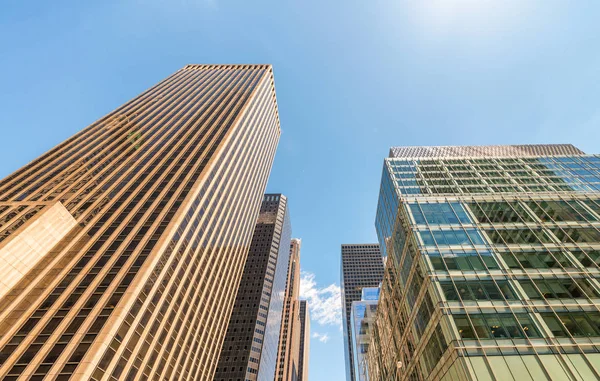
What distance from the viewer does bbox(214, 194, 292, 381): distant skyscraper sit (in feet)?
332

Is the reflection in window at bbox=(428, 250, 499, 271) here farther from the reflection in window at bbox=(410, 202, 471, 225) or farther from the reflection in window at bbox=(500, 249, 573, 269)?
the reflection in window at bbox=(410, 202, 471, 225)

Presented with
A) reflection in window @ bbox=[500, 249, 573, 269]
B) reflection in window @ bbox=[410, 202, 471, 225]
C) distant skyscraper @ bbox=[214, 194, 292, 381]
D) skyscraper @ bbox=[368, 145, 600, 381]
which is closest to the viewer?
skyscraper @ bbox=[368, 145, 600, 381]

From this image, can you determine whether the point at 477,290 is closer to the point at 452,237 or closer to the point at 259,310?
the point at 452,237

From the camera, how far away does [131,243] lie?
144ft

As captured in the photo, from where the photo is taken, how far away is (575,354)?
2097 centimetres

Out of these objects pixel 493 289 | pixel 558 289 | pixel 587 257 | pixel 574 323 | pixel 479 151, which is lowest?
pixel 574 323

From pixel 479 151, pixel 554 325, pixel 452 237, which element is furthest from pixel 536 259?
pixel 479 151

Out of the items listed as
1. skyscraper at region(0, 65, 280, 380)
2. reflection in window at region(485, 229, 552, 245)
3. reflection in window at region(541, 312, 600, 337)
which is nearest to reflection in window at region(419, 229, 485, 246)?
reflection in window at region(485, 229, 552, 245)

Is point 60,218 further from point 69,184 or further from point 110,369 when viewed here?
point 110,369

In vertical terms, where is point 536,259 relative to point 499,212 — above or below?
below

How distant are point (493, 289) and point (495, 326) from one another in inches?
150

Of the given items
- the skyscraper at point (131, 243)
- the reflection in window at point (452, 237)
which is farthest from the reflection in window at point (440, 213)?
the skyscraper at point (131, 243)

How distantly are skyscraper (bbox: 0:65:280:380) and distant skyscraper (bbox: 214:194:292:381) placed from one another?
40.2 m

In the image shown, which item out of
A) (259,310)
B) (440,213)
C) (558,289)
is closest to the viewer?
(558,289)
